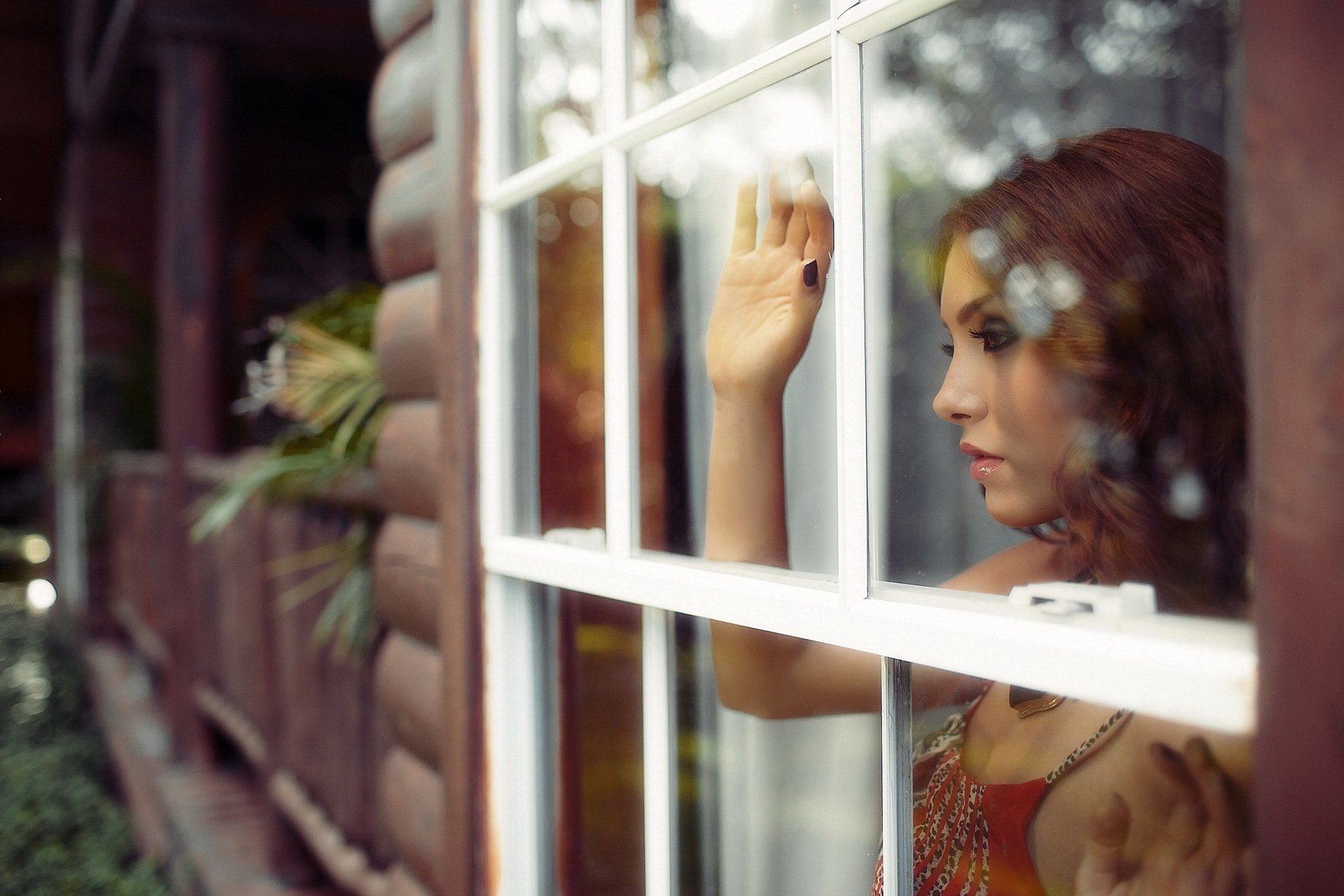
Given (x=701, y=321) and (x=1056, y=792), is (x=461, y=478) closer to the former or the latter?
(x=701, y=321)

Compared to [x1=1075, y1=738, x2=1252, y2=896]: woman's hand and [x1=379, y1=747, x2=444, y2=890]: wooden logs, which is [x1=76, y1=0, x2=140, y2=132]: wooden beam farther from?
[x1=1075, y1=738, x2=1252, y2=896]: woman's hand

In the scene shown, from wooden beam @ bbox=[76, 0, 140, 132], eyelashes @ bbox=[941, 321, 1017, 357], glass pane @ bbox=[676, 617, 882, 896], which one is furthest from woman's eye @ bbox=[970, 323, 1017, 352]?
wooden beam @ bbox=[76, 0, 140, 132]

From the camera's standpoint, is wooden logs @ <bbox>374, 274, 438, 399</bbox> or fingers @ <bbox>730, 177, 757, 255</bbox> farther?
wooden logs @ <bbox>374, 274, 438, 399</bbox>

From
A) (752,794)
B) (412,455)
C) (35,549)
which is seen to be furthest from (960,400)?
(35,549)

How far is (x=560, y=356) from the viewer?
1.47 meters

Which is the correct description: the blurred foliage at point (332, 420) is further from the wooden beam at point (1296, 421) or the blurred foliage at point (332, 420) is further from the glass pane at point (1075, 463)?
the wooden beam at point (1296, 421)

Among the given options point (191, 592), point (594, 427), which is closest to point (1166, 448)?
point (594, 427)

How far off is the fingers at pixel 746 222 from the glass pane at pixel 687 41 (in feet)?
0.59

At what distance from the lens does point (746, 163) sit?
1.26 meters

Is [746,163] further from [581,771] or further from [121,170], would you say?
[121,170]

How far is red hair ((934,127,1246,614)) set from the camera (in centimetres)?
78

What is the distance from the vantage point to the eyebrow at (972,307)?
3.09 ft

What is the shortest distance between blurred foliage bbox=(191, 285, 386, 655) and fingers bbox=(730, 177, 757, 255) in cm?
124

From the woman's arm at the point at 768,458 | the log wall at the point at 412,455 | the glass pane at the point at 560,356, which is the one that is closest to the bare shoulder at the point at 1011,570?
the woman's arm at the point at 768,458
